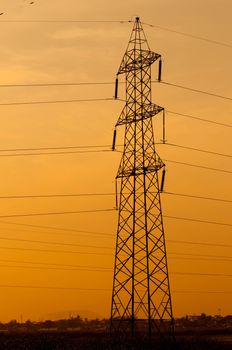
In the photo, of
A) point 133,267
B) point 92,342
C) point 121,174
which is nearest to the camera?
point 133,267

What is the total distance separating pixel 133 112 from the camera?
6166 cm

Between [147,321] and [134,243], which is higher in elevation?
[134,243]

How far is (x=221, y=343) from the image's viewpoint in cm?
7406

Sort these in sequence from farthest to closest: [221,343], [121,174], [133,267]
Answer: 1. [221,343]
2. [121,174]
3. [133,267]

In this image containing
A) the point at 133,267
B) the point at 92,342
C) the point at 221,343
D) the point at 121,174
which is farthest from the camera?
the point at 221,343

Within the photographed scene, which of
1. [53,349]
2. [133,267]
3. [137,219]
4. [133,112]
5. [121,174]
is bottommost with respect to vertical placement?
[53,349]

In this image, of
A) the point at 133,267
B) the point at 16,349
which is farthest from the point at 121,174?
the point at 16,349

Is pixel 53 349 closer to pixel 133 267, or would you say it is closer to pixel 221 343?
pixel 133 267

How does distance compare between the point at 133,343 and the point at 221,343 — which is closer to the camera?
the point at 133,343

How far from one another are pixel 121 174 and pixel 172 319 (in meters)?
11.7

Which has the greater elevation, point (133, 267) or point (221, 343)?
point (133, 267)

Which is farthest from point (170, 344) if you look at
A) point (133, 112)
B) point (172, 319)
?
point (133, 112)

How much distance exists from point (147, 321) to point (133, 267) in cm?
489

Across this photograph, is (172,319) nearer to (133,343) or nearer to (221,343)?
(133,343)
